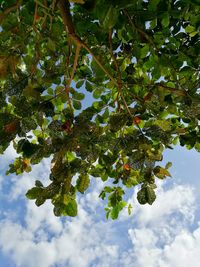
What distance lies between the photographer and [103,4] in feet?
6.77

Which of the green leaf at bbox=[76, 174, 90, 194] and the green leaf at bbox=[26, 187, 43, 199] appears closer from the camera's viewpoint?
the green leaf at bbox=[26, 187, 43, 199]

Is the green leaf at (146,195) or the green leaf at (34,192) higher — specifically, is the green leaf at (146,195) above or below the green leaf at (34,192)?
below

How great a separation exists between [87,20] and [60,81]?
0.70m

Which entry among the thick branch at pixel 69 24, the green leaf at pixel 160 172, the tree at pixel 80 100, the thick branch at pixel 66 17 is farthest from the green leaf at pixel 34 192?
the thick branch at pixel 66 17

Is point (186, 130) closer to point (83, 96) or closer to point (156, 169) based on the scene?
point (156, 169)

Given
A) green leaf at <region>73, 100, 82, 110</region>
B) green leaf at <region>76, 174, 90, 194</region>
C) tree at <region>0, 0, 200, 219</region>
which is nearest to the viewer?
tree at <region>0, 0, 200, 219</region>

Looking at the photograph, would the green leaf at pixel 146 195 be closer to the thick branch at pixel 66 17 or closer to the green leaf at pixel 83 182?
the green leaf at pixel 83 182

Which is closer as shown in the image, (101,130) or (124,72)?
(101,130)

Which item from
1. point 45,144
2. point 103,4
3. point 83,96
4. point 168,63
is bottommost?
point 103,4

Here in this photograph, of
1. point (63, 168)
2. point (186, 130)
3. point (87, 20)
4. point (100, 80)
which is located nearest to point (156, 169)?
point (186, 130)

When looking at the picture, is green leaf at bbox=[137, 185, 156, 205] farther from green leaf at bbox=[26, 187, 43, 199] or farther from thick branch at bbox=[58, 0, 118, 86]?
thick branch at bbox=[58, 0, 118, 86]

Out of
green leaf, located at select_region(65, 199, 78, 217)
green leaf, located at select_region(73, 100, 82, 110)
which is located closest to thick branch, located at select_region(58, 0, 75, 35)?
green leaf, located at select_region(73, 100, 82, 110)

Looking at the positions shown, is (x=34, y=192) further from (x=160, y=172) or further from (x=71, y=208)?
(x=160, y=172)

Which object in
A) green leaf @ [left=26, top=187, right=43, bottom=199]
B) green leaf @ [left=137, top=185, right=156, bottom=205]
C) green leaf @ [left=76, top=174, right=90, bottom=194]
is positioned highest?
green leaf @ [left=76, top=174, right=90, bottom=194]
